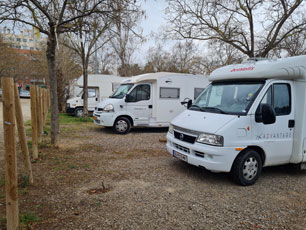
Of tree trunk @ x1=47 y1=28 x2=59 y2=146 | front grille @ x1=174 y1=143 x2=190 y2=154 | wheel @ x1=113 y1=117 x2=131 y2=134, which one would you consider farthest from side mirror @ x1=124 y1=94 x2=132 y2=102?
front grille @ x1=174 y1=143 x2=190 y2=154

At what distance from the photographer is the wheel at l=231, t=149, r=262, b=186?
14.4 ft

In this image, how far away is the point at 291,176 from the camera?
5301 millimetres

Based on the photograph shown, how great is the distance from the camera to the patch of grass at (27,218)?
3.02 metres

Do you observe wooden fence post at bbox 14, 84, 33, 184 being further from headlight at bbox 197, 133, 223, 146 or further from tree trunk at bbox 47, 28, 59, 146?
headlight at bbox 197, 133, 223, 146

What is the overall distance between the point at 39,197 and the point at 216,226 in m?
2.87

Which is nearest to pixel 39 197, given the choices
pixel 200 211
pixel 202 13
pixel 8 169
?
pixel 8 169

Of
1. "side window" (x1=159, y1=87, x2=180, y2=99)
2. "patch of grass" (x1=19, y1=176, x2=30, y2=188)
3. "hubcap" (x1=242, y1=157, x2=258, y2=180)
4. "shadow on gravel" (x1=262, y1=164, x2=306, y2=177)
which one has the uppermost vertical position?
"side window" (x1=159, y1=87, x2=180, y2=99)

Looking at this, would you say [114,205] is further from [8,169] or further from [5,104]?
[5,104]

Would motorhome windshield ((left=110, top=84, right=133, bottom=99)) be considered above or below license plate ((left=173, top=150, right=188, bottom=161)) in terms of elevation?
above

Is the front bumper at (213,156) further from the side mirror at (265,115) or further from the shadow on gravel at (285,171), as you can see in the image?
the shadow on gravel at (285,171)

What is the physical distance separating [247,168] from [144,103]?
6228mm

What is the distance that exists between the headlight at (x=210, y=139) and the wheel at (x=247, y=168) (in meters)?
0.59

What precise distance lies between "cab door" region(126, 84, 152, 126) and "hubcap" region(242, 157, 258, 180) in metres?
6.15

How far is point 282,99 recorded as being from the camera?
4.86 metres
